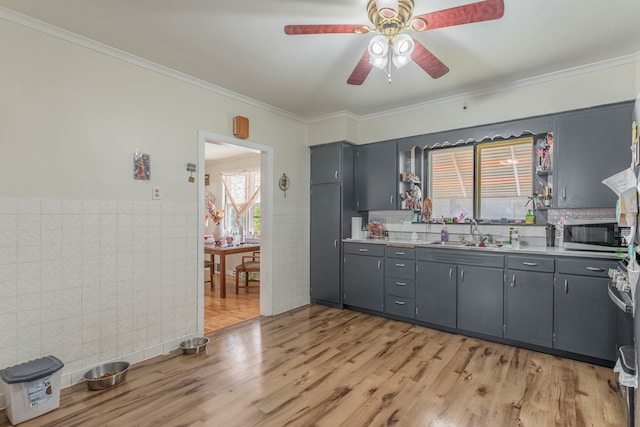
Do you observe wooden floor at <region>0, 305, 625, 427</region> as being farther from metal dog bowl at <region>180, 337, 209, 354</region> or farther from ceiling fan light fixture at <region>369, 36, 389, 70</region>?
ceiling fan light fixture at <region>369, 36, 389, 70</region>

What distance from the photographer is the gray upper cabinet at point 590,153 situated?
9.29ft

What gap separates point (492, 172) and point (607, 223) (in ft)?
3.89

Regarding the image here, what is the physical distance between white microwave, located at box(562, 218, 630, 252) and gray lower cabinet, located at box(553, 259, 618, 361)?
0.66ft

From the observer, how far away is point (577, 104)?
3.07m

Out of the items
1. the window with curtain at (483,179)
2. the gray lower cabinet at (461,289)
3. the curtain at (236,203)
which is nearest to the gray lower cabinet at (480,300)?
the gray lower cabinet at (461,289)

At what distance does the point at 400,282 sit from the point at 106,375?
9.64 ft

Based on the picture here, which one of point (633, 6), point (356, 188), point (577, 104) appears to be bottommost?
point (356, 188)

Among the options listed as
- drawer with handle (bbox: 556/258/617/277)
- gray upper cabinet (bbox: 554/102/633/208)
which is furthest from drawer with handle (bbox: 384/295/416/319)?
gray upper cabinet (bbox: 554/102/633/208)

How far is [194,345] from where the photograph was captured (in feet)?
10.2

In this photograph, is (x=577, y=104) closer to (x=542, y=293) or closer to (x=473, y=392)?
(x=542, y=293)

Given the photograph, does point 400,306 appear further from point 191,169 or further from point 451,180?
point 191,169

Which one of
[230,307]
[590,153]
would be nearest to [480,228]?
[590,153]

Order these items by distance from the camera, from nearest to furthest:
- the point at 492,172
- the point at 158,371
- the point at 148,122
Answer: the point at 158,371
the point at 148,122
the point at 492,172

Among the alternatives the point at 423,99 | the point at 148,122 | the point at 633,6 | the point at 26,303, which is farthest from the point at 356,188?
the point at 26,303
